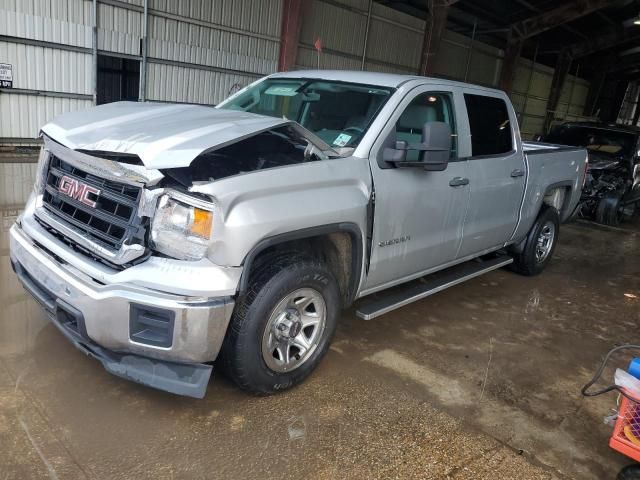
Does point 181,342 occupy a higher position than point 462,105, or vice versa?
point 462,105

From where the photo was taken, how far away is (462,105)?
4.23m

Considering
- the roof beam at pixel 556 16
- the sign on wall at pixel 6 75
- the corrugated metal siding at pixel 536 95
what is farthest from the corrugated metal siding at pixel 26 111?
the corrugated metal siding at pixel 536 95

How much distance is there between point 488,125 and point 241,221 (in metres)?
2.89

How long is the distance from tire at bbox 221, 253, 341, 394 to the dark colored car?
26.1ft

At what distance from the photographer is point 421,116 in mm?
3896

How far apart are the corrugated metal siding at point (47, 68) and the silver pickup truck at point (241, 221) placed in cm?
803

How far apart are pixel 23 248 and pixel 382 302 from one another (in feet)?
7.44

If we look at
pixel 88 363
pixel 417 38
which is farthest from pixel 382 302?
pixel 417 38

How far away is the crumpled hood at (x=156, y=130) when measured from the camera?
8.27ft

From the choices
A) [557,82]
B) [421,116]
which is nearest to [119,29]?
[421,116]

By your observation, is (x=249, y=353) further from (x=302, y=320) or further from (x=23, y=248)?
(x=23, y=248)

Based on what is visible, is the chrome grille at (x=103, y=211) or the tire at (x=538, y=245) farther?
the tire at (x=538, y=245)

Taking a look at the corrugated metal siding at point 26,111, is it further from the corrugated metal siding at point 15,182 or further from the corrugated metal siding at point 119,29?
the corrugated metal siding at point 15,182

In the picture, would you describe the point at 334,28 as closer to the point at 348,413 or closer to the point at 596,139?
the point at 596,139
